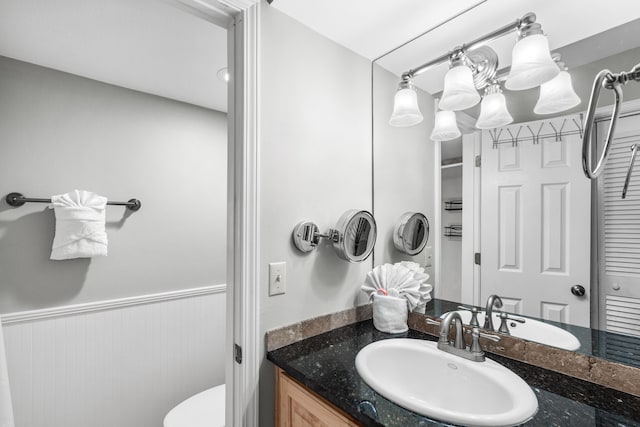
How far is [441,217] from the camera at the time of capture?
120 centimetres

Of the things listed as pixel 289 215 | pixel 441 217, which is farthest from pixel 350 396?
pixel 441 217

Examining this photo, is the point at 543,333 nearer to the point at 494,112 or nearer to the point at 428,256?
the point at 428,256

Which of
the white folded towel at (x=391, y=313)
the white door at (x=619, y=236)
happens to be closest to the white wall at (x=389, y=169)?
the white folded towel at (x=391, y=313)

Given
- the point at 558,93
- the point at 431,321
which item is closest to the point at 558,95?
the point at 558,93

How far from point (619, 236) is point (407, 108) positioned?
80 centimetres

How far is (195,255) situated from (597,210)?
7.11 feet

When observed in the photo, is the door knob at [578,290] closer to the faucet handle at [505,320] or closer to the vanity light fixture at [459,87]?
the faucet handle at [505,320]

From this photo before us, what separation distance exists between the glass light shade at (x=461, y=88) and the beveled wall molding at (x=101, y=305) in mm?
1973

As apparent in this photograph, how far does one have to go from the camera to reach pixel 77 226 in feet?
5.15

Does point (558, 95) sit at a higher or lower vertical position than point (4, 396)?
higher

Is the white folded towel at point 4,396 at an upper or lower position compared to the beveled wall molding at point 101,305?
lower

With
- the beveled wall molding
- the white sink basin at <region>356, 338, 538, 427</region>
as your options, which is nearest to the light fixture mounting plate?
the white sink basin at <region>356, 338, 538, 427</region>

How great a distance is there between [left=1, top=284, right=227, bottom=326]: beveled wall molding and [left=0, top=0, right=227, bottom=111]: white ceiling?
4.28ft

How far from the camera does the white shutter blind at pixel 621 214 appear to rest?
0.77 metres
